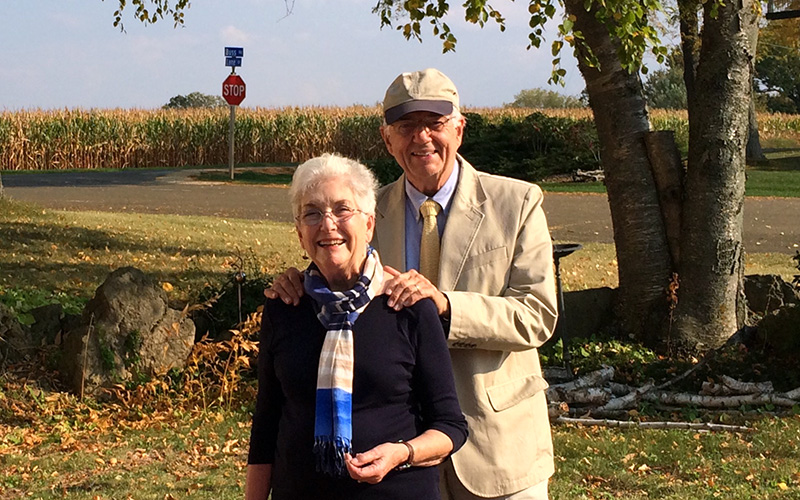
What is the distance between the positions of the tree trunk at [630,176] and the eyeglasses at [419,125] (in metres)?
6.82

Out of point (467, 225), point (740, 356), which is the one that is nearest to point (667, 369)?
point (740, 356)

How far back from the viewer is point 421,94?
3.15m

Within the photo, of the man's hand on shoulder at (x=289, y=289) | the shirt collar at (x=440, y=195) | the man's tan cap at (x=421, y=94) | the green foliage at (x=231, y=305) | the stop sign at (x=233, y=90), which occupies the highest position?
the stop sign at (x=233, y=90)

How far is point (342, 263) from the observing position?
285cm

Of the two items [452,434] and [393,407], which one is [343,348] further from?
[452,434]

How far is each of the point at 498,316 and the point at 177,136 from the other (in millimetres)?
38512

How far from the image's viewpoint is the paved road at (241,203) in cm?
1842

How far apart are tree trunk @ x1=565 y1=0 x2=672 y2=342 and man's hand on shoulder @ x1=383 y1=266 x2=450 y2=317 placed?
7230 millimetres

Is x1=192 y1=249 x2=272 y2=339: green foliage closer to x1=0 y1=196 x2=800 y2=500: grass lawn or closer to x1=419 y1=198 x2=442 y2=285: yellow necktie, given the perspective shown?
x1=0 y1=196 x2=800 y2=500: grass lawn

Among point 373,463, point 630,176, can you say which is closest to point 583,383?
point 630,176

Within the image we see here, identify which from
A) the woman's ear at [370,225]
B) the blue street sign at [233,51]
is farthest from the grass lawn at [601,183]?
the woman's ear at [370,225]

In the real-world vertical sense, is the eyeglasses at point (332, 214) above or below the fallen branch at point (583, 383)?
above

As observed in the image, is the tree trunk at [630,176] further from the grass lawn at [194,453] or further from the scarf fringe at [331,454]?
the scarf fringe at [331,454]

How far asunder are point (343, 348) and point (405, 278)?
30 centimetres
